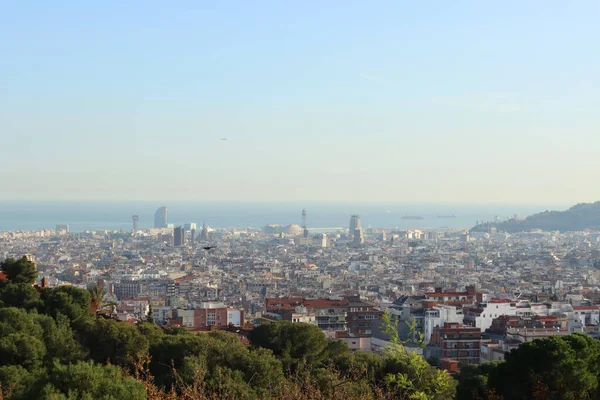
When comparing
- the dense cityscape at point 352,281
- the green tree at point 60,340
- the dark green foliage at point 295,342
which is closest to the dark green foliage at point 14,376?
Answer: the green tree at point 60,340

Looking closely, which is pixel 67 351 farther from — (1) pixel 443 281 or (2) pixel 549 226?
(2) pixel 549 226

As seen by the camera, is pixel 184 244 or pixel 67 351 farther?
pixel 184 244

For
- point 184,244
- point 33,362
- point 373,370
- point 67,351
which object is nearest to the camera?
point 33,362

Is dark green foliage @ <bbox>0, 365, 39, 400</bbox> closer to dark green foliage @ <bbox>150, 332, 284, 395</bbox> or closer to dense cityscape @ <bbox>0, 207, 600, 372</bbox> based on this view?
dark green foliage @ <bbox>150, 332, 284, 395</bbox>

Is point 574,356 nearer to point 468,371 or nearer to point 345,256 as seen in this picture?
point 468,371

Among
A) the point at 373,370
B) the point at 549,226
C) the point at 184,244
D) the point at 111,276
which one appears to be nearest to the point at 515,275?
the point at 111,276

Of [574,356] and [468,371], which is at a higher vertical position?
[574,356]

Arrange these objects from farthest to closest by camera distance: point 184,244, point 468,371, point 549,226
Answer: point 549,226 → point 184,244 → point 468,371
